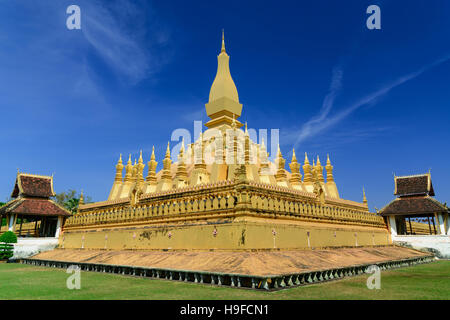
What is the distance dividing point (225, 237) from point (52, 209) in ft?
78.6

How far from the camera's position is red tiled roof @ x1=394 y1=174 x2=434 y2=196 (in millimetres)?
28922

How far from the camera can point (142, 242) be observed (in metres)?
15.6

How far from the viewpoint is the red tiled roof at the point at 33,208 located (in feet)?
88.9

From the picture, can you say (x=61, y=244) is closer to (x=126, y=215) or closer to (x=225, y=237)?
(x=126, y=215)

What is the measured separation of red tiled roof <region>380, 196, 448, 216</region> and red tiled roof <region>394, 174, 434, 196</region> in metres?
0.59

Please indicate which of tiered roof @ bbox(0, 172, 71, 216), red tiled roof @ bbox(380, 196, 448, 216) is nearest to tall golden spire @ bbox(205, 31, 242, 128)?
red tiled roof @ bbox(380, 196, 448, 216)

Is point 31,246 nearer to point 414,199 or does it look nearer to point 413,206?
point 413,206

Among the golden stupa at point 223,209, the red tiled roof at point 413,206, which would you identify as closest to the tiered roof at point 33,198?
the golden stupa at point 223,209

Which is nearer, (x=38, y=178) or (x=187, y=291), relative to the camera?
(x=187, y=291)

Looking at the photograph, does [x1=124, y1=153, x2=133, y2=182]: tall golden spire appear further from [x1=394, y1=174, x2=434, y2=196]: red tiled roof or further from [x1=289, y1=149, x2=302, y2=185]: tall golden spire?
[x1=394, y1=174, x2=434, y2=196]: red tiled roof

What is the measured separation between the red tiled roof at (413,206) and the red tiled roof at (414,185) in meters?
0.59

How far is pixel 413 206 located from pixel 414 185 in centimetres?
267
